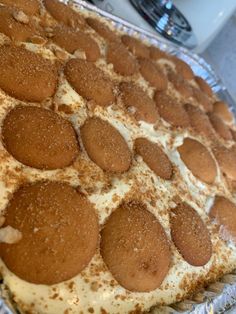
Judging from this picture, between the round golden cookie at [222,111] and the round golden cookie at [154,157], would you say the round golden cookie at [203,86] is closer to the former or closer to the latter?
the round golden cookie at [222,111]

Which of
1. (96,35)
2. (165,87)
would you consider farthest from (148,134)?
(96,35)

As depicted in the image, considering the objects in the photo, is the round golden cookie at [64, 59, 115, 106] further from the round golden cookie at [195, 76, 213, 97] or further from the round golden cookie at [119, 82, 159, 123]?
the round golden cookie at [195, 76, 213, 97]

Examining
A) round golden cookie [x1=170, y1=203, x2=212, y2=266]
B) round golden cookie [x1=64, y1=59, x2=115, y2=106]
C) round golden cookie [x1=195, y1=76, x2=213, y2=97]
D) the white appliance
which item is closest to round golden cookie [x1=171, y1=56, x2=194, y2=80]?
round golden cookie [x1=195, y1=76, x2=213, y2=97]

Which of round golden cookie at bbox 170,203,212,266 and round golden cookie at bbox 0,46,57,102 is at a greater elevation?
round golden cookie at bbox 0,46,57,102

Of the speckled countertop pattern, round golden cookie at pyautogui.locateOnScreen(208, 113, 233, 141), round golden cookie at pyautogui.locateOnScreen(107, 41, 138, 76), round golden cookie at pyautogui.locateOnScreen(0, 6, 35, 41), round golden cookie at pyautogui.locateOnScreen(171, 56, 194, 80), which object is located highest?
round golden cookie at pyautogui.locateOnScreen(0, 6, 35, 41)

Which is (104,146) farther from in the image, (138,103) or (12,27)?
(12,27)

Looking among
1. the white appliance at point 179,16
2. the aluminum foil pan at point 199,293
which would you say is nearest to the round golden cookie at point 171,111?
the aluminum foil pan at point 199,293
